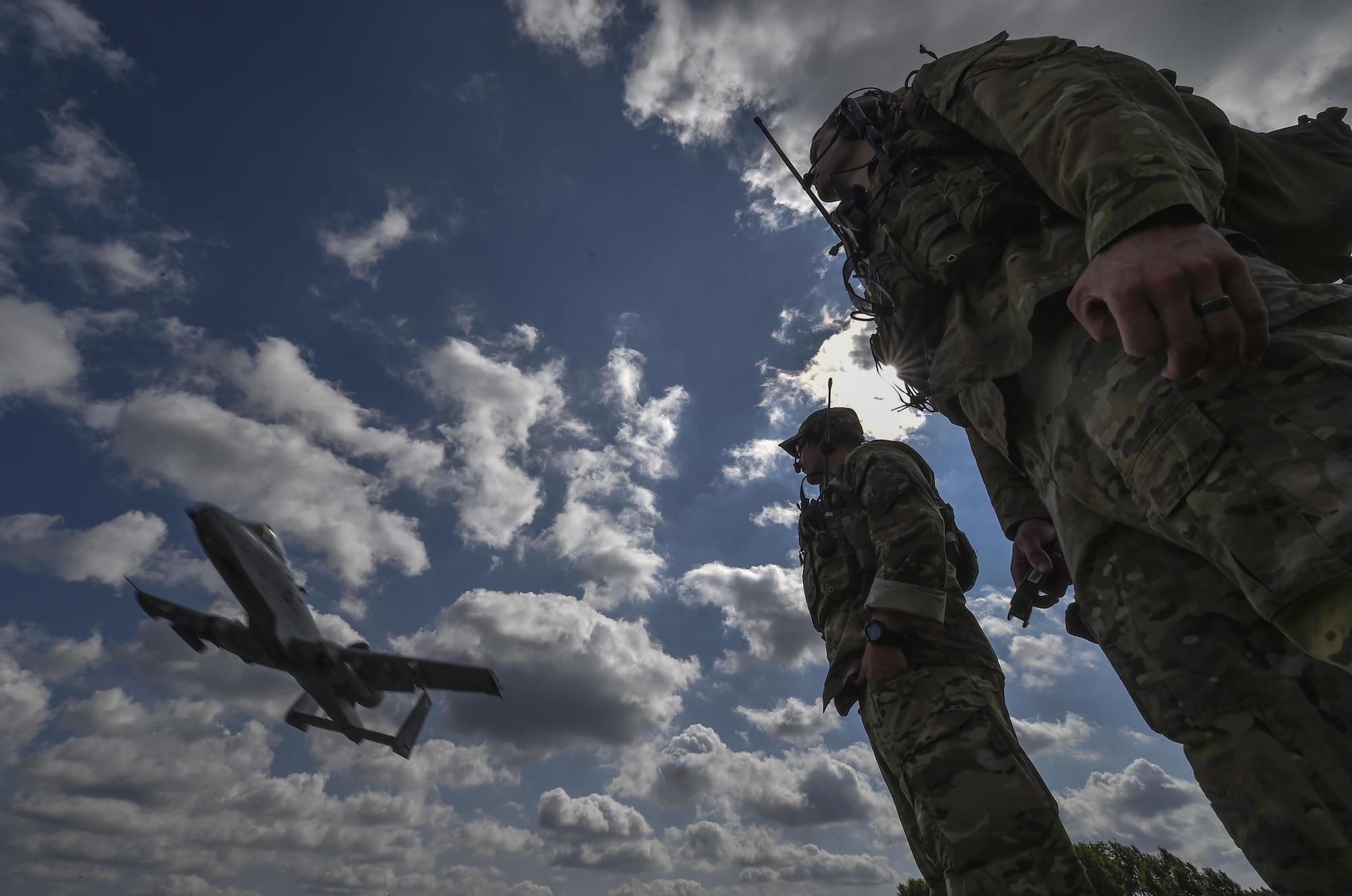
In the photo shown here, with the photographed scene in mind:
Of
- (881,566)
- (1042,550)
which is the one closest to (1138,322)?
(1042,550)

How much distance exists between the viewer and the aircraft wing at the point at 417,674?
20.7 metres

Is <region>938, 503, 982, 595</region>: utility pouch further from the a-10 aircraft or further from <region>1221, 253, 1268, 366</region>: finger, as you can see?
the a-10 aircraft

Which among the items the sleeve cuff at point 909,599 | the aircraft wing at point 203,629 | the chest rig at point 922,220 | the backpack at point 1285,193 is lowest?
the sleeve cuff at point 909,599

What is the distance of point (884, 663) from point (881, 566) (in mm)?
575

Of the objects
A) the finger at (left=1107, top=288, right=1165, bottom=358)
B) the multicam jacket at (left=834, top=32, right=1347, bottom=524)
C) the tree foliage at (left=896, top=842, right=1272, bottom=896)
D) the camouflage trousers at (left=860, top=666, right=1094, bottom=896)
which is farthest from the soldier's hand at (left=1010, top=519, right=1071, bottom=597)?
the tree foliage at (left=896, top=842, right=1272, bottom=896)

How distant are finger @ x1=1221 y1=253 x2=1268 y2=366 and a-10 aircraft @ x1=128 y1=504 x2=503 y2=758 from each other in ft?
71.4

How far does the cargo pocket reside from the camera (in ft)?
4.08

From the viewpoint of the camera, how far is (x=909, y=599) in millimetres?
3586

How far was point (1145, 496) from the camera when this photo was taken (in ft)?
5.09

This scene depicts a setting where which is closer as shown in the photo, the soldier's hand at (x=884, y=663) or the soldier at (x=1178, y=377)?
the soldier at (x=1178, y=377)

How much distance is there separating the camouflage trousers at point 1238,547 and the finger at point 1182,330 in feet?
0.47

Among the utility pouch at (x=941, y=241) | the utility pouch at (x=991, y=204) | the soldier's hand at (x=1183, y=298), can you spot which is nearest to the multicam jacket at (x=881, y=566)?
the utility pouch at (x=941, y=241)

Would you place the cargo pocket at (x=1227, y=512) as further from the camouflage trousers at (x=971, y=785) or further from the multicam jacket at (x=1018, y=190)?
the camouflage trousers at (x=971, y=785)

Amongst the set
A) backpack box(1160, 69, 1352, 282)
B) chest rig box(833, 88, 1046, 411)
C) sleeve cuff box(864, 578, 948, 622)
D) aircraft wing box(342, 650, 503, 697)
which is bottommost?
sleeve cuff box(864, 578, 948, 622)
